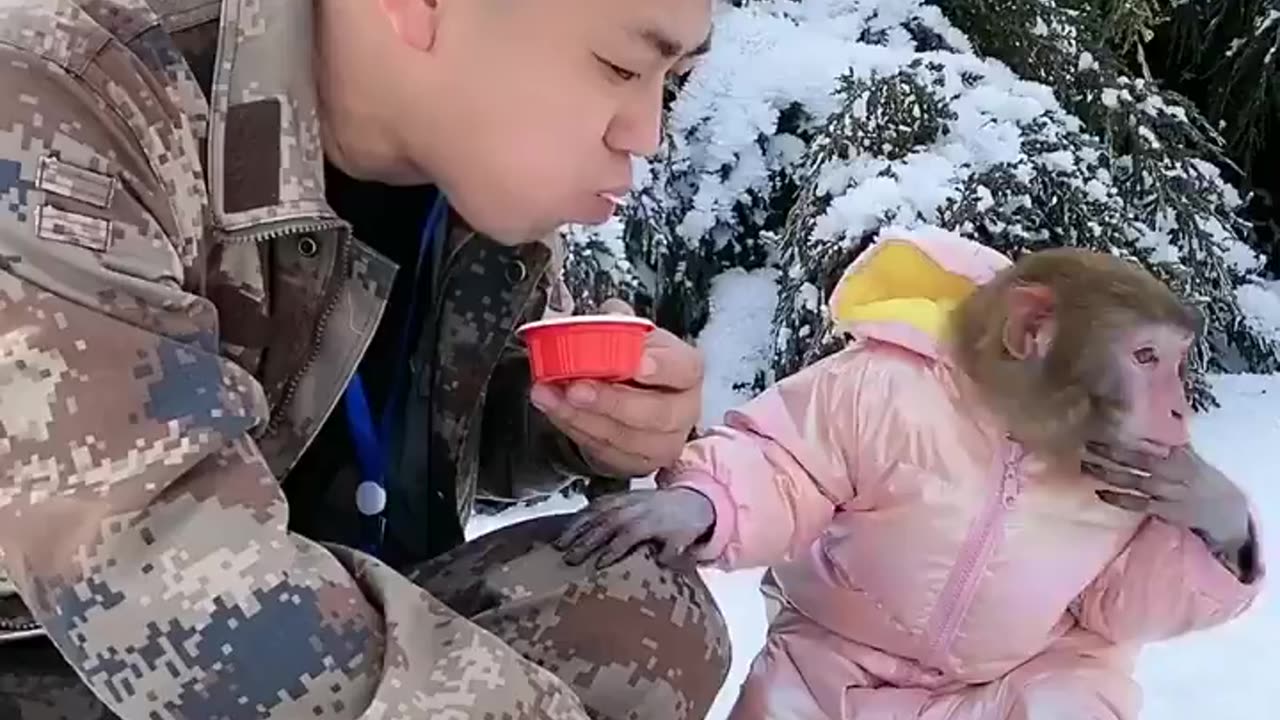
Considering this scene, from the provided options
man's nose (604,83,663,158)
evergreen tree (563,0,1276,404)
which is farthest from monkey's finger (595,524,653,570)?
evergreen tree (563,0,1276,404)

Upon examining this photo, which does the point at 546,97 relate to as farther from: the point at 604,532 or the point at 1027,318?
the point at 1027,318

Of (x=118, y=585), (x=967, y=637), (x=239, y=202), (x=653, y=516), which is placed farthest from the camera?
(x=967, y=637)

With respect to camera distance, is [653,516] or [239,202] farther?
[653,516]

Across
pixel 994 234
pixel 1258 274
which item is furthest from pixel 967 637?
pixel 1258 274

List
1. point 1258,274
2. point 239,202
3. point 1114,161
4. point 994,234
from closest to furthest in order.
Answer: point 239,202 → point 994,234 → point 1114,161 → point 1258,274

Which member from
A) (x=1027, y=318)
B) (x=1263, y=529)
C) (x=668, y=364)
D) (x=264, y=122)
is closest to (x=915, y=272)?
(x=1027, y=318)

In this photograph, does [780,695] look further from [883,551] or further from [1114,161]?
[1114,161]

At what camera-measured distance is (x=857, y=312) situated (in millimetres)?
1180

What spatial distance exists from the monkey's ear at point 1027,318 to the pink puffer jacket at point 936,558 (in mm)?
48

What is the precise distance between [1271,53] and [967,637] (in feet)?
4.86

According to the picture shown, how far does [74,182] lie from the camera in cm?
72

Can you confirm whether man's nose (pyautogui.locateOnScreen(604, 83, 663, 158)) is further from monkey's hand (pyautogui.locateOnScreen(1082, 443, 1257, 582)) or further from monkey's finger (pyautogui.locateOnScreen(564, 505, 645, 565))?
monkey's hand (pyautogui.locateOnScreen(1082, 443, 1257, 582))

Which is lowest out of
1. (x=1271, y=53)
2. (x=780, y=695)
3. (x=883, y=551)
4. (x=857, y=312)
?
(x=780, y=695)

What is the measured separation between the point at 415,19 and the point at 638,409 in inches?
10.0
